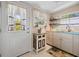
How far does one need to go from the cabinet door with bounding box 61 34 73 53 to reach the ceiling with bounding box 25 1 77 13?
1.96ft

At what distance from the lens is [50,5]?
66.5 inches

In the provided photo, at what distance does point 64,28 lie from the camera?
67.8 inches

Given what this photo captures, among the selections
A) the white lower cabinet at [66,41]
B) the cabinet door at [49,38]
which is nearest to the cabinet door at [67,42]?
the white lower cabinet at [66,41]

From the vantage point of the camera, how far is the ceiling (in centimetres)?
165

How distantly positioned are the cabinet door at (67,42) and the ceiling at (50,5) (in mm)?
598

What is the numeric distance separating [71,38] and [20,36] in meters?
1.09

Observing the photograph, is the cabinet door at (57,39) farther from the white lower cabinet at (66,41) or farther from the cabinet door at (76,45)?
the cabinet door at (76,45)

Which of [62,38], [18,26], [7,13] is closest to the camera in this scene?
[7,13]

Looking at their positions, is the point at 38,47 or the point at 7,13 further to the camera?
the point at 38,47

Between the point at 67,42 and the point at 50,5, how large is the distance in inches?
33.9

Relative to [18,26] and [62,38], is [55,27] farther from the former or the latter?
[18,26]

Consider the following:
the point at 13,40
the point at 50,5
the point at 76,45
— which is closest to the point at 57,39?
the point at 76,45

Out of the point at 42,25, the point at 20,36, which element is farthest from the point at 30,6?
the point at 20,36

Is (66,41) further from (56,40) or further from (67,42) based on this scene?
(56,40)
